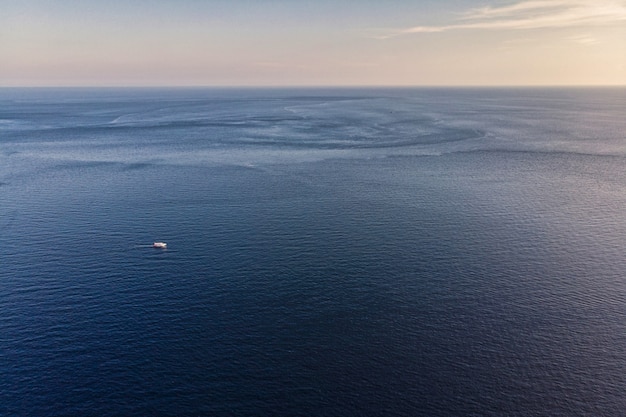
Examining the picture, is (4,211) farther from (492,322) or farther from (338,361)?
(492,322)

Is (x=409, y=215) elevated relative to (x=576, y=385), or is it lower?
elevated

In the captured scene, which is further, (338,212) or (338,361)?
(338,212)

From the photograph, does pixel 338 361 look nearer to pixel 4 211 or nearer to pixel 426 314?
pixel 426 314

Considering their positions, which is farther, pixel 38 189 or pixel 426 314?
pixel 38 189

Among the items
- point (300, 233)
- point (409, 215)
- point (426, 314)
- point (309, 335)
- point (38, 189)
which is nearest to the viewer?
point (309, 335)

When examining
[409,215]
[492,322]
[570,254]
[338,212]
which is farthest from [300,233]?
[570,254]

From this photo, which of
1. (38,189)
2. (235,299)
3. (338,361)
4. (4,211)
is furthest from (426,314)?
(38,189)

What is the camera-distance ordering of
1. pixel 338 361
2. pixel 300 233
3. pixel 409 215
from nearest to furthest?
pixel 338 361, pixel 300 233, pixel 409 215

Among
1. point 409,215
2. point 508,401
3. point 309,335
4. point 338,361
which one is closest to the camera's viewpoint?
point 508,401

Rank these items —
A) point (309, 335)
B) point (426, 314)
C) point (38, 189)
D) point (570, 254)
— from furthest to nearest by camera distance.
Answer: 1. point (38, 189)
2. point (570, 254)
3. point (426, 314)
4. point (309, 335)
